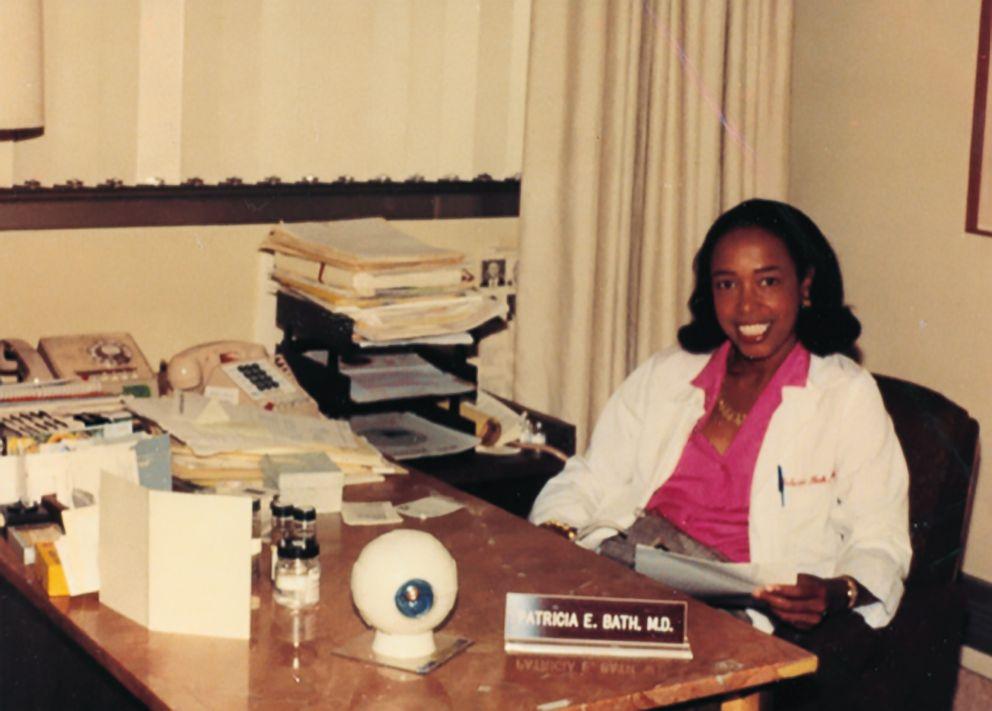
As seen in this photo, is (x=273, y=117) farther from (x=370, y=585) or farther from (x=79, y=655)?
(x=370, y=585)

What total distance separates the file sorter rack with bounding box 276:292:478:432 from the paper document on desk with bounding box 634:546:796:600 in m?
0.97

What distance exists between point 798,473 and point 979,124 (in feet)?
3.63

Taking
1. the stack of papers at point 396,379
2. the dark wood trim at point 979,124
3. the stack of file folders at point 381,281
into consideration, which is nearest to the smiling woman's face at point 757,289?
the stack of file folders at point 381,281

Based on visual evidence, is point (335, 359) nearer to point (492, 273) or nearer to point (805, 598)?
point (492, 273)

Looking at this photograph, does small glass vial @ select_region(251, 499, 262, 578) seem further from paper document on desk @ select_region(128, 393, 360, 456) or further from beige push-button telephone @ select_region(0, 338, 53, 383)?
beige push-button telephone @ select_region(0, 338, 53, 383)

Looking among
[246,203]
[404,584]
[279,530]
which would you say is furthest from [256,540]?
[246,203]

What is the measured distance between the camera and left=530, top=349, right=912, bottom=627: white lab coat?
2.53 m

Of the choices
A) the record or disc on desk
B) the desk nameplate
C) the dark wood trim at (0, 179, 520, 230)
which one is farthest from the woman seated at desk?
the dark wood trim at (0, 179, 520, 230)

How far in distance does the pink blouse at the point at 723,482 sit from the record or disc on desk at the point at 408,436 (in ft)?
1.59

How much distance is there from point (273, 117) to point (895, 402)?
1392mm

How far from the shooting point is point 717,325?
9.34ft

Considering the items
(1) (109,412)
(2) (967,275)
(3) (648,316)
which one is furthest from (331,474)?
(2) (967,275)

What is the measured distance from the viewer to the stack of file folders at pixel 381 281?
2.96m

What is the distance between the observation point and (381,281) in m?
2.98
